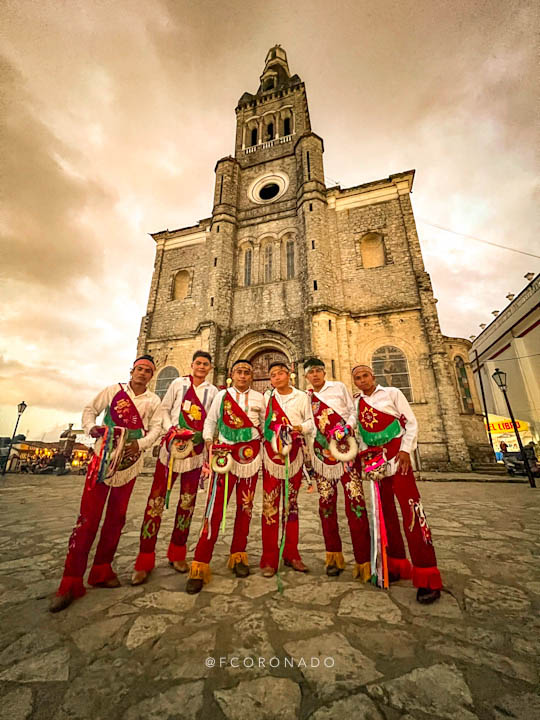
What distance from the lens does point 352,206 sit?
49.7 ft

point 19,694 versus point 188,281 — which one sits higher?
point 188,281

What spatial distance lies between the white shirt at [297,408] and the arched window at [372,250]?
12888mm

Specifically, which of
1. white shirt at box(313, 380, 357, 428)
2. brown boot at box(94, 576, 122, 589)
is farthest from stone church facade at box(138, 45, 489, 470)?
brown boot at box(94, 576, 122, 589)

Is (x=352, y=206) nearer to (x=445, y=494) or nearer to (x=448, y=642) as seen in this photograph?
(x=445, y=494)

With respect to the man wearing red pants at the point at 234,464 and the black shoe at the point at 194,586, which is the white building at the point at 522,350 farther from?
the black shoe at the point at 194,586

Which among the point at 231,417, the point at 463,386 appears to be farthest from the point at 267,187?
the point at 231,417

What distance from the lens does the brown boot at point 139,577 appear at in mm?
2344

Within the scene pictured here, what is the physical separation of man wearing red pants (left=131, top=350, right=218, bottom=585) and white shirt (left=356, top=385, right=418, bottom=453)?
162 centimetres

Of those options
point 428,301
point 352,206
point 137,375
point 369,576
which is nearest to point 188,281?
point 352,206

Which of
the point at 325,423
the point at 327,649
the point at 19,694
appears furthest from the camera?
the point at 325,423

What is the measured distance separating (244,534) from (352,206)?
54.0 ft

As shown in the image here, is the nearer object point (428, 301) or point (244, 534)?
point (244, 534)

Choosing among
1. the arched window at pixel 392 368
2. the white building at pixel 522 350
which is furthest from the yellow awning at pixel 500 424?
the arched window at pixel 392 368

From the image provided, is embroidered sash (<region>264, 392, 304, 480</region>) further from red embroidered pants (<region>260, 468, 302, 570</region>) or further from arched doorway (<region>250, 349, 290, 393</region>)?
arched doorway (<region>250, 349, 290, 393</region>)
